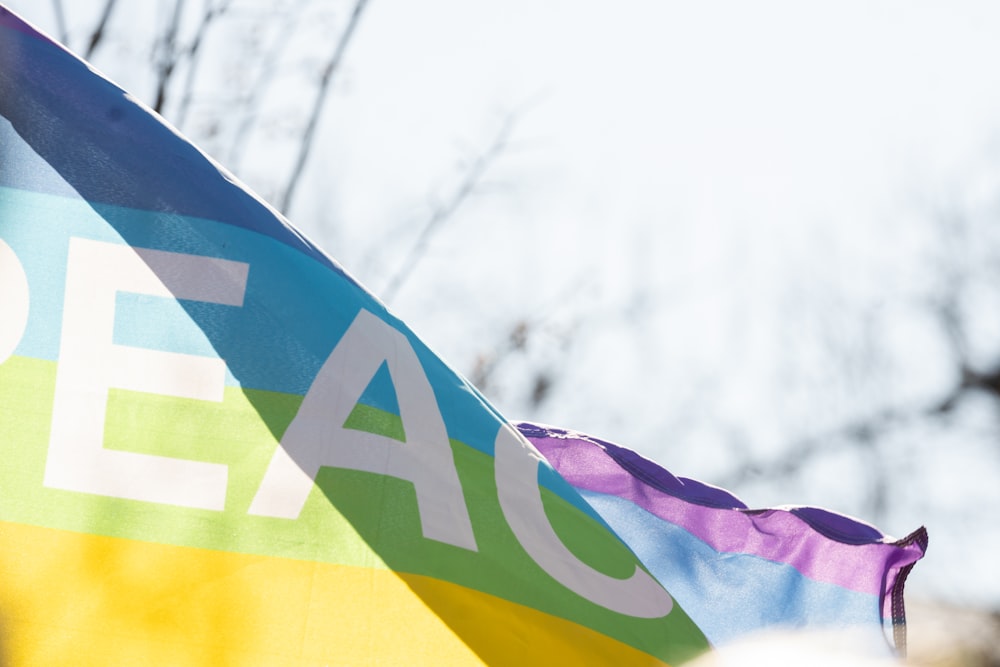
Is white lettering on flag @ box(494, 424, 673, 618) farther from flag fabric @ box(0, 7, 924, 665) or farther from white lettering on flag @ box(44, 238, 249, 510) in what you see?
white lettering on flag @ box(44, 238, 249, 510)

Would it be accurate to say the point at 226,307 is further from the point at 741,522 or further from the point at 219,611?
the point at 741,522

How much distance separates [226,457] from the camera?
2830 millimetres

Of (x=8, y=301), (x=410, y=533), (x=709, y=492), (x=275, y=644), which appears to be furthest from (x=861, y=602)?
(x=8, y=301)

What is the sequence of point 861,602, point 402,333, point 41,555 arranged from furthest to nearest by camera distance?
point 861,602 → point 402,333 → point 41,555

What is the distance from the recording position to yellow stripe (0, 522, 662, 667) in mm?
Answer: 2600

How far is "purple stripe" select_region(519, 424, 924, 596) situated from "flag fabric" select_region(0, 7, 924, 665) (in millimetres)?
543

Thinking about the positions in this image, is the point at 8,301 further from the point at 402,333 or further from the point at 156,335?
the point at 402,333

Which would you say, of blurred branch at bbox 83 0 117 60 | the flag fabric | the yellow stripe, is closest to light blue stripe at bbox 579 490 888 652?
the flag fabric

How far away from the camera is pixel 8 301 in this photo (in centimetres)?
286

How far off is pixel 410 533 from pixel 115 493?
69cm

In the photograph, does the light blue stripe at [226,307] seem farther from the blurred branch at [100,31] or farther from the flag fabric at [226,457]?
the blurred branch at [100,31]

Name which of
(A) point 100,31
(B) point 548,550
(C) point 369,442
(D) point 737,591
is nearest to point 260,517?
(C) point 369,442

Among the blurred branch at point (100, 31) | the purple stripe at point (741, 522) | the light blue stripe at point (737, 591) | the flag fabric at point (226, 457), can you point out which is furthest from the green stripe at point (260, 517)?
the blurred branch at point (100, 31)

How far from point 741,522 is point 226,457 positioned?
1.61 meters
